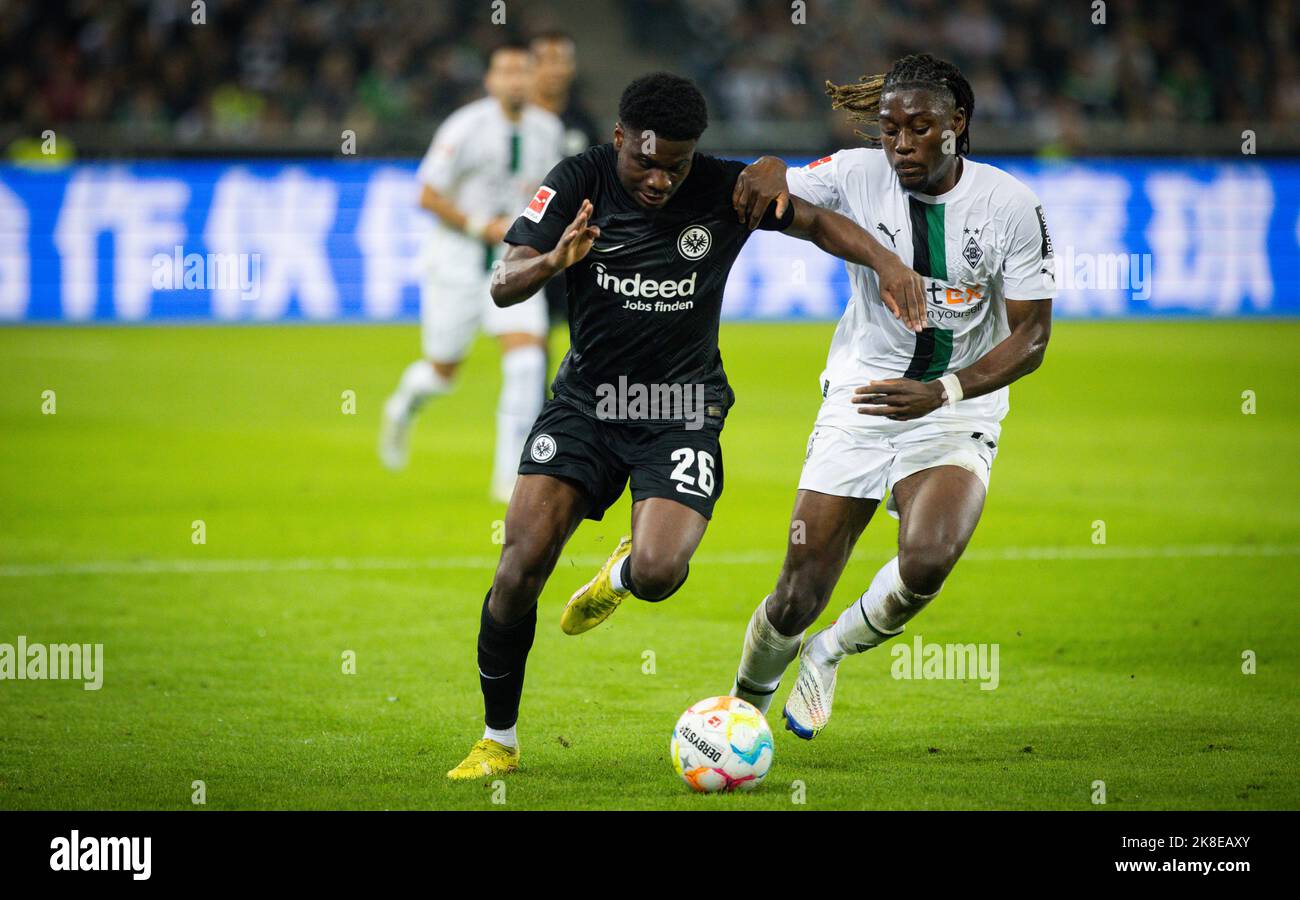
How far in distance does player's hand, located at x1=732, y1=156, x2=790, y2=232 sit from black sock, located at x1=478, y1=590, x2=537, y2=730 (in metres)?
1.47

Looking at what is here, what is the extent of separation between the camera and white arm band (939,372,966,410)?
18.1 ft

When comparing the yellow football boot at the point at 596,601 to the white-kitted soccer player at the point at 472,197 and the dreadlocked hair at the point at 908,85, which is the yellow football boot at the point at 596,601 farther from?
the white-kitted soccer player at the point at 472,197

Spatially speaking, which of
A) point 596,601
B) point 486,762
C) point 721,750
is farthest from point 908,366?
point 486,762

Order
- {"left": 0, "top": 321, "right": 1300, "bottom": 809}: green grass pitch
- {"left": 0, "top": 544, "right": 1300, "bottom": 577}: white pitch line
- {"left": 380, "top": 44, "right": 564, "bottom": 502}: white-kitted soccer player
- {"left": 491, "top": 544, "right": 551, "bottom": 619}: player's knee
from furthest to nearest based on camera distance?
{"left": 380, "top": 44, "right": 564, "bottom": 502}: white-kitted soccer player
{"left": 0, "top": 544, "right": 1300, "bottom": 577}: white pitch line
{"left": 0, "top": 321, "right": 1300, "bottom": 809}: green grass pitch
{"left": 491, "top": 544, "right": 551, "bottom": 619}: player's knee

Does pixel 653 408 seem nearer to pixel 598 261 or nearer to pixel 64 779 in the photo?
pixel 598 261

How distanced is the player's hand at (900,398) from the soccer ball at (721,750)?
3.51 ft

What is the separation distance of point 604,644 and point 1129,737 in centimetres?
249

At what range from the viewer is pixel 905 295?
552 centimetres

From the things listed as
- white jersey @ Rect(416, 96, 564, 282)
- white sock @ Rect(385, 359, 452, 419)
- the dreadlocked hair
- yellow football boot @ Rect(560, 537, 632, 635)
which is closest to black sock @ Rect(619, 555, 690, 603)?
yellow football boot @ Rect(560, 537, 632, 635)

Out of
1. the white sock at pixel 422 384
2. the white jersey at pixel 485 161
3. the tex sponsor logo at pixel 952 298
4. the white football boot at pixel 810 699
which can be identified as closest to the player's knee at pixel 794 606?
the white football boot at pixel 810 699

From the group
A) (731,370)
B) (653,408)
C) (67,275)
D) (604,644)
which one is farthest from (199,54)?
(653,408)

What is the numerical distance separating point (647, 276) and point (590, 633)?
2.56 meters

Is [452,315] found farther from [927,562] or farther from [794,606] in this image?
[927,562]

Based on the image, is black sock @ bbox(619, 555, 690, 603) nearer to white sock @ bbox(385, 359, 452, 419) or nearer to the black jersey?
the black jersey
